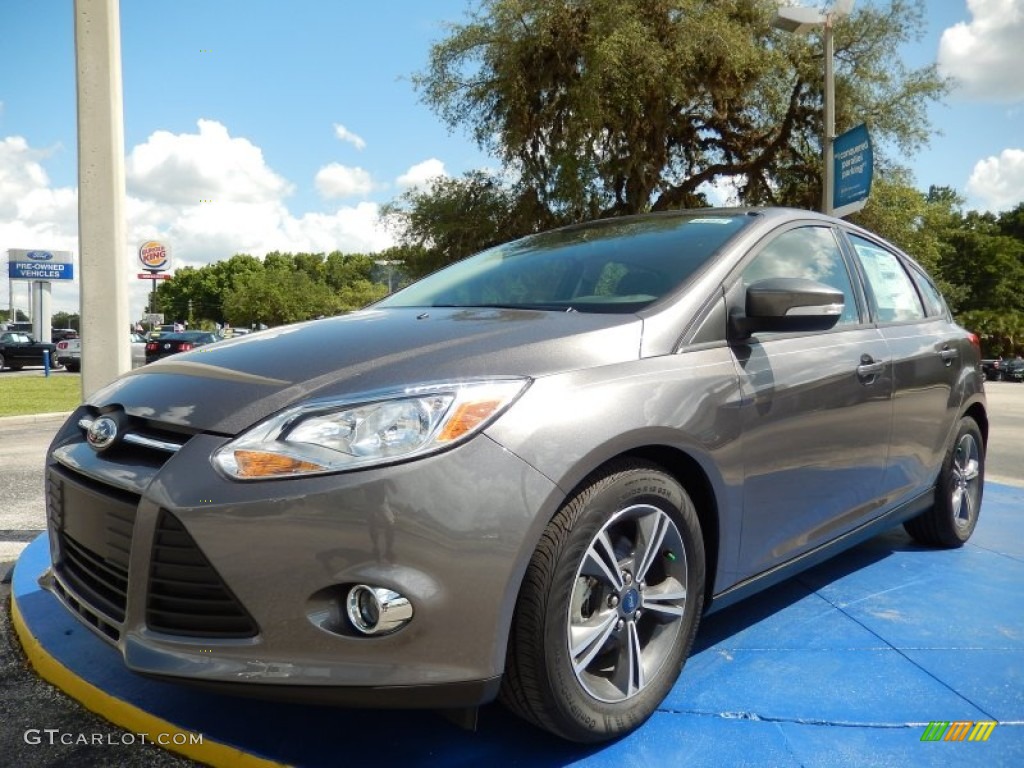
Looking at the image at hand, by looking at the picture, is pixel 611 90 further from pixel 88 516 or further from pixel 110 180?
pixel 88 516

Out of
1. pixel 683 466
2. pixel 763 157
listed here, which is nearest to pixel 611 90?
pixel 763 157

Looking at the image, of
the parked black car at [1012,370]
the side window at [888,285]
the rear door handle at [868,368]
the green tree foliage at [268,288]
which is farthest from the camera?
the green tree foliage at [268,288]

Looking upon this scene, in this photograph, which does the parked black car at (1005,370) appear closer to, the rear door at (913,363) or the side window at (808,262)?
the rear door at (913,363)

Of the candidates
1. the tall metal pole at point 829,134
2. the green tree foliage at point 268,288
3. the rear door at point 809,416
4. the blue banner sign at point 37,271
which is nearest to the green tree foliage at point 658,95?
the tall metal pole at point 829,134

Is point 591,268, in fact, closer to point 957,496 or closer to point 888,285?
point 888,285

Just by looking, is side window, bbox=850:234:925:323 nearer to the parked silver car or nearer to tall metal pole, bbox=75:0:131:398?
the parked silver car

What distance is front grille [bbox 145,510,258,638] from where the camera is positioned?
1.73 meters

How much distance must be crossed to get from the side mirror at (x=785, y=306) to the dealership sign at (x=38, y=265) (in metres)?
41.3

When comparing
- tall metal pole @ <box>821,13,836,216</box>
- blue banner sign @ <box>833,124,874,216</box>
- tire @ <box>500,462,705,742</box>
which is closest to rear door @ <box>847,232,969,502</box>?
tire @ <box>500,462,705,742</box>

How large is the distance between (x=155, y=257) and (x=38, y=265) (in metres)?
12.0

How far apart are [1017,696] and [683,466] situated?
1.28 meters

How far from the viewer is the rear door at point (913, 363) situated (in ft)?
10.6

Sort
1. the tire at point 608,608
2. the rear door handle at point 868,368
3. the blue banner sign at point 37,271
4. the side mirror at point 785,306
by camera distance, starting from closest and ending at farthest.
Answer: the tire at point 608,608, the side mirror at point 785,306, the rear door handle at point 868,368, the blue banner sign at point 37,271

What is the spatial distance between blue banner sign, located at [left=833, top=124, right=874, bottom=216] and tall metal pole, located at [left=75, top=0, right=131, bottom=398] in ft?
27.8
